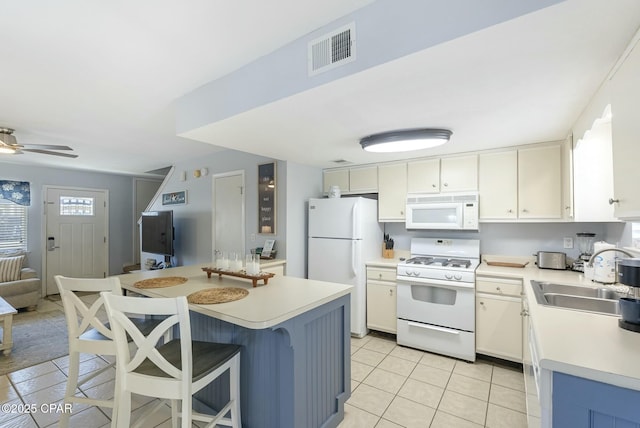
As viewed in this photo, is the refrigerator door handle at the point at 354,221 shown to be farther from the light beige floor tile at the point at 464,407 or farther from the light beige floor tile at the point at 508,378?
the light beige floor tile at the point at 508,378

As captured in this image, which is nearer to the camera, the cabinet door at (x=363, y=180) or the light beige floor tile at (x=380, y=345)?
the light beige floor tile at (x=380, y=345)

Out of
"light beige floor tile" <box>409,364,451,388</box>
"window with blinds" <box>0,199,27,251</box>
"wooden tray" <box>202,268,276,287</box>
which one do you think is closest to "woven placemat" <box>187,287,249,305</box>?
"wooden tray" <box>202,268,276,287</box>

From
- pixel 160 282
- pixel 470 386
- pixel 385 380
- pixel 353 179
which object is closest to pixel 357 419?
pixel 385 380

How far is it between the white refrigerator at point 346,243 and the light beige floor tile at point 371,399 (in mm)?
1092

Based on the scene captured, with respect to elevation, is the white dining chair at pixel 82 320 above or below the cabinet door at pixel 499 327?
above

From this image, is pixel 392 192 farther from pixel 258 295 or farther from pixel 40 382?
pixel 40 382

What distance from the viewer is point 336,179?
4.12m

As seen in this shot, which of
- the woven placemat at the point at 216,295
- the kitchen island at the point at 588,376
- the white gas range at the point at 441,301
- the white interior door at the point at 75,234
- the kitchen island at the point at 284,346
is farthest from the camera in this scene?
the white interior door at the point at 75,234

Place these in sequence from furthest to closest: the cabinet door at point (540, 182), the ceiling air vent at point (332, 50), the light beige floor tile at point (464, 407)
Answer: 1. the cabinet door at point (540, 182)
2. the light beige floor tile at point (464, 407)
3. the ceiling air vent at point (332, 50)

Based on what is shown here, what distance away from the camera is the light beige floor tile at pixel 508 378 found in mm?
2500

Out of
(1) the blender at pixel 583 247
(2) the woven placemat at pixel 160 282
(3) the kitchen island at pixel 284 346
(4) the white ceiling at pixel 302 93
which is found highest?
(4) the white ceiling at pixel 302 93

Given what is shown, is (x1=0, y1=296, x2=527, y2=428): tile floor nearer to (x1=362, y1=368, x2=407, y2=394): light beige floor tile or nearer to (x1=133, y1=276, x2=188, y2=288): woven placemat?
(x1=362, y1=368, x2=407, y2=394): light beige floor tile

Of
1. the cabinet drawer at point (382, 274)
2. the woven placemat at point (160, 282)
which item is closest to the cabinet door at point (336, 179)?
the cabinet drawer at point (382, 274)

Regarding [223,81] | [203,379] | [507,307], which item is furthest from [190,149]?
[507,307]
